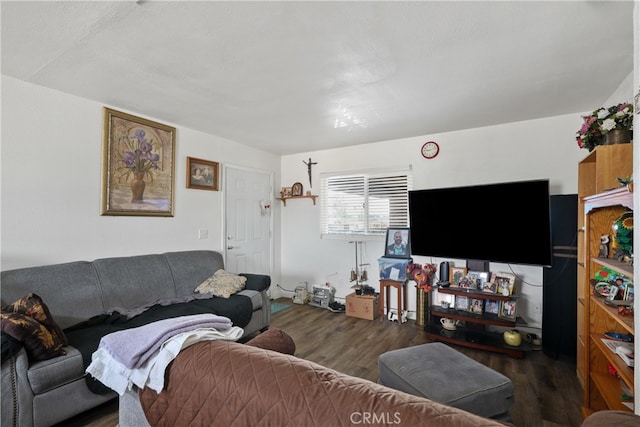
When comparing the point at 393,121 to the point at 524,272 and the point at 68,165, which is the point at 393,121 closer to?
the point at 524,272

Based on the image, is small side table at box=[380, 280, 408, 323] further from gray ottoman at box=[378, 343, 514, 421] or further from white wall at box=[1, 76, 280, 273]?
white wall at box=[1, 76, 280, 273]

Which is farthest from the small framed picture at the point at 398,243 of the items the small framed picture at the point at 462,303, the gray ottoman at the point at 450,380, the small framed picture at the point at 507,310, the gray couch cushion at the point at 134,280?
the gray couch cushion at the point at 134,280

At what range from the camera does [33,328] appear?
68.2 inches

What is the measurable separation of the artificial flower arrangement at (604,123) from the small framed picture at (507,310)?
159cm

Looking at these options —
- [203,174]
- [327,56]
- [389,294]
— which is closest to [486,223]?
[389,294]

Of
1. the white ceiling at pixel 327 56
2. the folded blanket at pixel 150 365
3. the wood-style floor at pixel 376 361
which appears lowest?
the wood-style floor at pixel 376 361

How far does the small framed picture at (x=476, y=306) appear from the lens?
3.14 metres

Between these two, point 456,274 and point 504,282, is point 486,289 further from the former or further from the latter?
point 456,274

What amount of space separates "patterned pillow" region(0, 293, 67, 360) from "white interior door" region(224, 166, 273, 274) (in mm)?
2223

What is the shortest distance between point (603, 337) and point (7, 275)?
13.3 feet

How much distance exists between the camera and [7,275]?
2.15 m

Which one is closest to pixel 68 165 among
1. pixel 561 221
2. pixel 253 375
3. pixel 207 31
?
pixel 207 31

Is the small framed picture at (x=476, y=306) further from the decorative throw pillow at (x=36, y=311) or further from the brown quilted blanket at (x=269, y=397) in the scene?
the decorative throw pillow at (x=36, y=311)

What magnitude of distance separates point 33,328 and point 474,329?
147 inches
